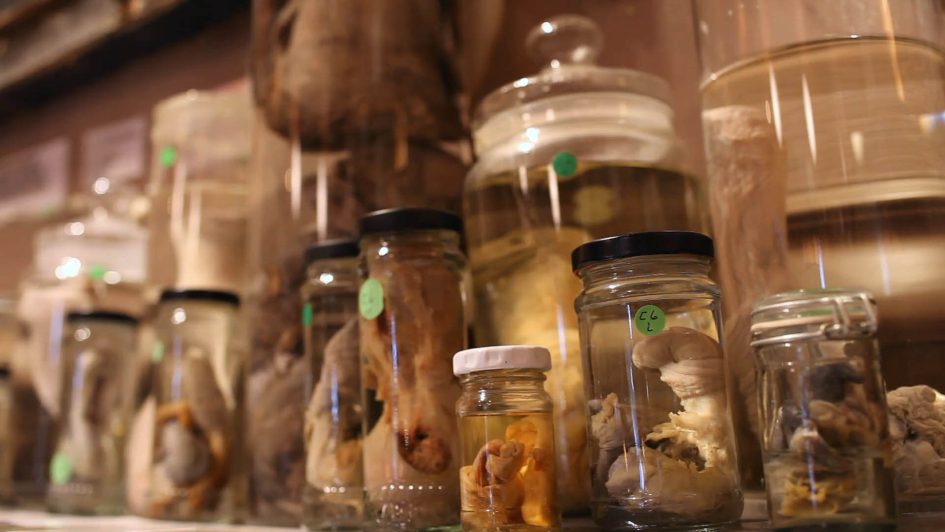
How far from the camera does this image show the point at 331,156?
0.82 meters

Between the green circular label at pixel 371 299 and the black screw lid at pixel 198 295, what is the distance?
1.09ft

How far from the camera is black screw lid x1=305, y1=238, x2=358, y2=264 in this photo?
27.6 inches

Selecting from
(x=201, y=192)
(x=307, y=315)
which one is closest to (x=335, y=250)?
(x=307, y=315)

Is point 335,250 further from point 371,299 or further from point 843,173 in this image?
point 843,173

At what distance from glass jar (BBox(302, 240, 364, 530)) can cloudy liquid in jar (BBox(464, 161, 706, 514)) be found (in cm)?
11

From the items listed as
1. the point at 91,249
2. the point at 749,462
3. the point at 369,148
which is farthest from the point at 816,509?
the point at 91,249

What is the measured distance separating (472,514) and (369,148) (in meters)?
0.41

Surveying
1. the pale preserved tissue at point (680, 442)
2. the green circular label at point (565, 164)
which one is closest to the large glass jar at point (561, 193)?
the green circular label at point (565, 164)

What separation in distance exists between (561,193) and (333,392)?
0.83 ft

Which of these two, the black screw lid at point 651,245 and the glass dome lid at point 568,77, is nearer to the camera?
the black screw lid at point 651,245

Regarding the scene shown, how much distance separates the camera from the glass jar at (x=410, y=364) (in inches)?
23.3

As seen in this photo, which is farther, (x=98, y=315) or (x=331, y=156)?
(x=98, y=315)

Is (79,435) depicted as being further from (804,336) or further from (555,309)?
(804,336)

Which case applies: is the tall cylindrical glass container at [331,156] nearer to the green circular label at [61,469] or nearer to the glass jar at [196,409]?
the glass jar at [196,409]
